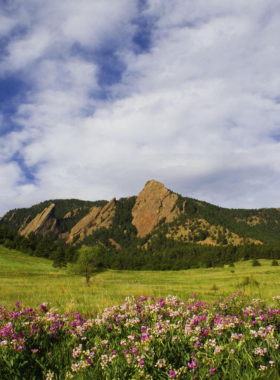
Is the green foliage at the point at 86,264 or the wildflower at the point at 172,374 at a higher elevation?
the wildflower at the point at 172,374

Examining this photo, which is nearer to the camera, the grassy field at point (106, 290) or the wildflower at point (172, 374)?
the wildflower at point (172, 374)

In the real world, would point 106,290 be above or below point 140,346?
below

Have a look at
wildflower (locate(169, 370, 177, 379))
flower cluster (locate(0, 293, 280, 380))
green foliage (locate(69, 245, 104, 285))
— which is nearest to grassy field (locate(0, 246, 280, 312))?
flower cluster (locate(0, 293, 280, 380))

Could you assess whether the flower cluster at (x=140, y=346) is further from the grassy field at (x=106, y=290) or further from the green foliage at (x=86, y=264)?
the green foliage at (x=86, y=264)

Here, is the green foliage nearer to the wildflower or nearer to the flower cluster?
the flower cluster

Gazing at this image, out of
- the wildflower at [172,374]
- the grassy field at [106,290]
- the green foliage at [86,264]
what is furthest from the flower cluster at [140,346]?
the green foliage at [86,264]

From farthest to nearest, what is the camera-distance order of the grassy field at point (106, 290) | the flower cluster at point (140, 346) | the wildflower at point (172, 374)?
1. the grassy field at point (106, 290)
2. the flower cluster at point (140, 346)
3. the wildflower at point (172, 374)

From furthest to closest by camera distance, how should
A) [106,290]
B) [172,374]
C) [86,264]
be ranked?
[86,264] → [106,290] → [172,374]

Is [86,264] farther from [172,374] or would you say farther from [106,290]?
[172,374]

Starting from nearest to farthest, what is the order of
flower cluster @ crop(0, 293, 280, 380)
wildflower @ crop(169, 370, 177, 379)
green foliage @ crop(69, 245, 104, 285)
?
wildflower @ crop(169, 370, 177, 379)
flower cluster @ crop(0, 293, 280, 380)
green foliage @ crop(69, 245, 104, 285)

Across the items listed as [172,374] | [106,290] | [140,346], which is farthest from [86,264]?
[172,374]

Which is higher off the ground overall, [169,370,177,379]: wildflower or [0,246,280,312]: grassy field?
[169,370,177,379]: wildflower

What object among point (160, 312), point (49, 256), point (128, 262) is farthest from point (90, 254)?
point (128, 262)

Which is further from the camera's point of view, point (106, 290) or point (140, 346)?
point (106, 290)
